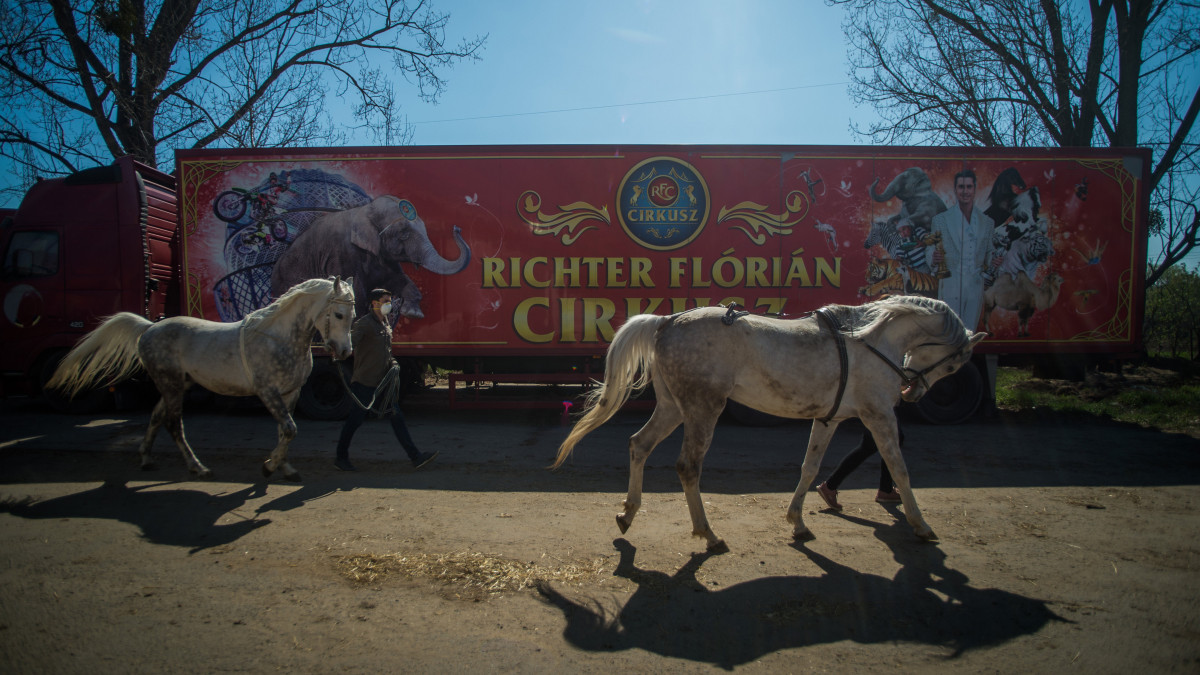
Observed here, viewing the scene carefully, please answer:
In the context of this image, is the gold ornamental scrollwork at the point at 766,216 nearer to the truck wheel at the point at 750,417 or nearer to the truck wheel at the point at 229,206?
the truck wheel at the point at 750,417

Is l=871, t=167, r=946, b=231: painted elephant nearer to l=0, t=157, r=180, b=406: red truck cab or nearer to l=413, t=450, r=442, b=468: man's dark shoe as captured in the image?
l=413, t=450, r=442, b=468: man's dark shoe

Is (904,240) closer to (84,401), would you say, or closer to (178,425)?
(178,425)

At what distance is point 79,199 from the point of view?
7.68m

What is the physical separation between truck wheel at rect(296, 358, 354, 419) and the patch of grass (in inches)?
401

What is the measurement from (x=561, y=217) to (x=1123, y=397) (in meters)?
9.31

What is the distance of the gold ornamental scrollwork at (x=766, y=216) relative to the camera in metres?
7.58

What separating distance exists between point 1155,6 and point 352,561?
634 inches

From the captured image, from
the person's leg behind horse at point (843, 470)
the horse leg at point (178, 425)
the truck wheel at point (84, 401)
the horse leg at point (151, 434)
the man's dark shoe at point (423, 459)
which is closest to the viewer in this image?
the person's leg behind horse at point (843, 470)

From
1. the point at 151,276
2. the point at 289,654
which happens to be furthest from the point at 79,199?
the point at 289,654

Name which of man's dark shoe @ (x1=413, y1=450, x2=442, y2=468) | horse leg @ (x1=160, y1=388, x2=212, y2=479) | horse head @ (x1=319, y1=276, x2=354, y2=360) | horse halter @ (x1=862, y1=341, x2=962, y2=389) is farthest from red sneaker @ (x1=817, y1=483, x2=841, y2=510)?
horse leg @ (x1=160, y1=388, x2=212, y2=479)

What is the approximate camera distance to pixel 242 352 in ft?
16.3

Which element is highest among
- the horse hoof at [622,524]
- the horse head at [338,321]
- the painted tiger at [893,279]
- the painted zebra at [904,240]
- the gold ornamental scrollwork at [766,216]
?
the gold ornamental scrollwork at [766,216]

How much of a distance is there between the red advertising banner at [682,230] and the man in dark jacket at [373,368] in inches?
91.9

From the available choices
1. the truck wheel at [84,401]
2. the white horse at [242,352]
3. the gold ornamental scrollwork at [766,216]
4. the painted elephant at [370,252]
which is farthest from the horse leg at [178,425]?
the gold ornamental scrollwork at [766,216]
